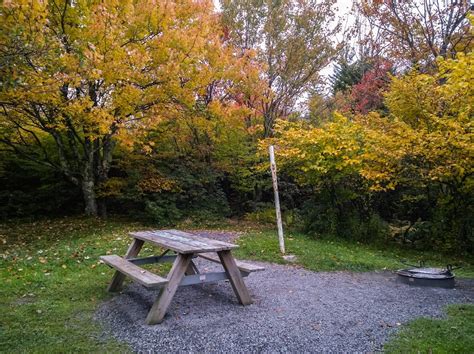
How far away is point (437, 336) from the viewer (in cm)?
357

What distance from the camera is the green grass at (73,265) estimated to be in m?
3.49

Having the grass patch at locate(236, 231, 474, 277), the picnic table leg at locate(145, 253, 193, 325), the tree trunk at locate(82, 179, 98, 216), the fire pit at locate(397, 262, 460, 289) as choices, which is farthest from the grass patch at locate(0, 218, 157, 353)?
the fire pit at locate(397, 262, 460, 289)

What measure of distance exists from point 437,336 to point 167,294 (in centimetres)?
268

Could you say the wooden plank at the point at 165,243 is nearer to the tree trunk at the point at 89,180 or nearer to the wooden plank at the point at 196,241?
the wooden plank at the point at 196,241

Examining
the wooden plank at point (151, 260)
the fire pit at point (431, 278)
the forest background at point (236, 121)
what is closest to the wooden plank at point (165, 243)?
the wooden plank at point (151, 260)

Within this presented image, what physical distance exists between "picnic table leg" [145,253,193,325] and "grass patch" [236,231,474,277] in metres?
3.31

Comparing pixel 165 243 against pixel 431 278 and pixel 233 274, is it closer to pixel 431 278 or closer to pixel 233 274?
pixel 233 274

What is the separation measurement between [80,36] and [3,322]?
6.69m

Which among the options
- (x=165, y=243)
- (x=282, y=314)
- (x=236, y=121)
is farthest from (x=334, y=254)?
(x=236, y=121)

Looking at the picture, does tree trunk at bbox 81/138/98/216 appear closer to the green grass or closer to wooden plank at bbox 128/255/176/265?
the green grass

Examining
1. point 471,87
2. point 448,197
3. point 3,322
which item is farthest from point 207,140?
point 3,322

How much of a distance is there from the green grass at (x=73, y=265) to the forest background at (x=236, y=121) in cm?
119

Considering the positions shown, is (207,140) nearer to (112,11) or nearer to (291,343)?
(112,11)

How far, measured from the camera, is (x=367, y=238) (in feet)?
31.1
